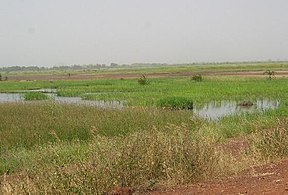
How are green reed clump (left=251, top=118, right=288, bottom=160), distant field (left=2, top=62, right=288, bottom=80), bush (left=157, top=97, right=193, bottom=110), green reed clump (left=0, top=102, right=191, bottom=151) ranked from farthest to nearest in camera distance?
distant field (left=2, top=62, right=288, bottom=80) < bush (left=157, top=97, right=193, bottom=110) < green reed clump (left=0, top=102, right=191, bottom=151) < green reed clump (left=251, top=118, right=288, bottom=160)

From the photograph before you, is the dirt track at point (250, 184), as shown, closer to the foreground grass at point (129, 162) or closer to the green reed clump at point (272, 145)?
the foreground grass at point (129, 162)

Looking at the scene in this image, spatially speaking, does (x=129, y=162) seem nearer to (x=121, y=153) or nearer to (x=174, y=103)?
(x=121, y=153)

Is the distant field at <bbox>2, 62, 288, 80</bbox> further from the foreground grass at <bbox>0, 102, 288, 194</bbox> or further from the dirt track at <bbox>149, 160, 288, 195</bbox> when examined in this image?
the dirt track at <bbox>149, 160, 288, 195</bbox>

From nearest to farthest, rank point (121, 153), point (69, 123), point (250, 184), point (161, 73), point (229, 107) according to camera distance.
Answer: point (250, 184), point (121, 153), point (69, 123), point (229, 107), point (161, 73)

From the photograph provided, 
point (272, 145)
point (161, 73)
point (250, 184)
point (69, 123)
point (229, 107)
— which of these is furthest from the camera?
point (161, 73)

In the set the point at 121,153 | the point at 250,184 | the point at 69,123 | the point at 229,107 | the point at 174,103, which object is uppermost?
the point at 121,153

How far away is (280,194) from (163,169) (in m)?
2.66

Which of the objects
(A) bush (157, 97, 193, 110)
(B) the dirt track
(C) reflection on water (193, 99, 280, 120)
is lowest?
(C) reflection on water (193, 99, 280, 120)

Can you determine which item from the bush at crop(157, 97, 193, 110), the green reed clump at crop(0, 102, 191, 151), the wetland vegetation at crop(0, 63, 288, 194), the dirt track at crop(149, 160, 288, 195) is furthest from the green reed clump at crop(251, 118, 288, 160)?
the bush at crop(157, 97, 193, 110)

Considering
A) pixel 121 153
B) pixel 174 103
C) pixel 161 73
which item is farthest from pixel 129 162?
pixel 161 73

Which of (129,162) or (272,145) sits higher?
(129,162)

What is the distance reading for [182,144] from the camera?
26.1 feet

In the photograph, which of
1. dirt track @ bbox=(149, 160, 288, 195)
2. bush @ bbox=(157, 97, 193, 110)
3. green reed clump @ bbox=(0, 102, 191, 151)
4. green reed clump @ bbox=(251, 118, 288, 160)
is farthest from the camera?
bush @ bbox=(157, 97, 193, 110)

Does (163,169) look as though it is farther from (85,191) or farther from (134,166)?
(85,191)
